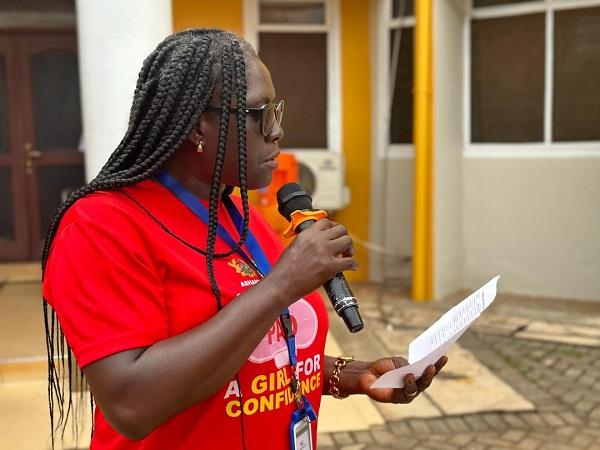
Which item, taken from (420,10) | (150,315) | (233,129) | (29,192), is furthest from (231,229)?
(29,192)

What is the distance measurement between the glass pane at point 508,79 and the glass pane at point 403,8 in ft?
2.29

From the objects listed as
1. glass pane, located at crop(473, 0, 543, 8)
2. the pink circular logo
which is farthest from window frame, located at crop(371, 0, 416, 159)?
the pink circular logo

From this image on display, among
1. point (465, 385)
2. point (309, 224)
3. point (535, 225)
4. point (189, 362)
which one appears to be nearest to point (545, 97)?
point (535, 225)

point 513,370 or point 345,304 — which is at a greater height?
point 345,304

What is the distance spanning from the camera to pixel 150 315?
1.43m

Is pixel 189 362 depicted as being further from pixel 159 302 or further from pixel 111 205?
pixel 111 205

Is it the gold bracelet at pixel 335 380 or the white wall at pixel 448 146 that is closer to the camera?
the gold bracelet at pixel 335 380

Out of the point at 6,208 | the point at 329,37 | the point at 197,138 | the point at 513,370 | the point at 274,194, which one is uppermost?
the point at 329,37

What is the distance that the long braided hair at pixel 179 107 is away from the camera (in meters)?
1.58

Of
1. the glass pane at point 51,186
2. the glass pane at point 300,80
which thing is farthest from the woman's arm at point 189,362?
the glass pane at point 51,186

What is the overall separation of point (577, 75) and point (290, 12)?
321 cm

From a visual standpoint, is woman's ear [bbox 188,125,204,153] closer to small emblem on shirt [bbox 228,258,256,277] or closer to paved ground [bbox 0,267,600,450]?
small emblem on shirt [bbox 228,258,256,277]

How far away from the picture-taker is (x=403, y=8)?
25.5ft

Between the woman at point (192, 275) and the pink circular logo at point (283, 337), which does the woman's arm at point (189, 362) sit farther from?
the pink circular logo at point (283, 337)
